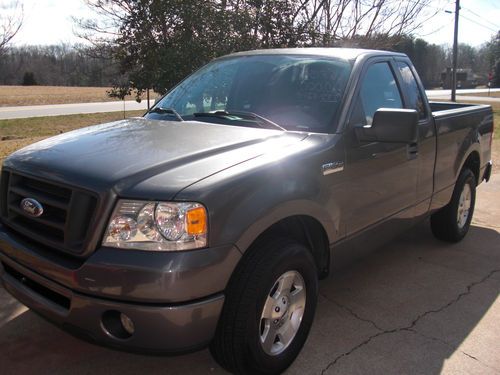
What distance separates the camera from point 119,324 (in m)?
2.34

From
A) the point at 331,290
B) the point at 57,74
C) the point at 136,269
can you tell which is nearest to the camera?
the point at 136,269

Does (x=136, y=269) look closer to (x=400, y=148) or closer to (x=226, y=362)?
(x=226, y=362)

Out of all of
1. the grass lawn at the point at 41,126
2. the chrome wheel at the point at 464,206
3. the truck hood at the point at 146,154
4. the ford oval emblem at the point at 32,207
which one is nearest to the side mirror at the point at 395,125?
the truck hood at the point at 146,154

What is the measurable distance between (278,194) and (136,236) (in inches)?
→ 30.4

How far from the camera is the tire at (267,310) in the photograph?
249 cm

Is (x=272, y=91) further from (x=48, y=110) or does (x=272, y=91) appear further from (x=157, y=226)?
(x=48, y=110)

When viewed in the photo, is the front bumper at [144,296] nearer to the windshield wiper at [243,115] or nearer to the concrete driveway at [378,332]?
the concrete driveway at [378,332]

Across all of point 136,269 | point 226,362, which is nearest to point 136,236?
point 136,269

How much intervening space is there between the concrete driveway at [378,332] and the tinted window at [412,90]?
4.75ft

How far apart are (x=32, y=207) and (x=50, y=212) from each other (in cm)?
13

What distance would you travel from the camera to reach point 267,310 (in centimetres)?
270

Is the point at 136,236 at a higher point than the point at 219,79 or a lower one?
lower

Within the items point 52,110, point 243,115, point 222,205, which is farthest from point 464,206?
point 52,110

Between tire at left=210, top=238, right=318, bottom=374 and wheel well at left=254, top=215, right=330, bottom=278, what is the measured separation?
0.14m
